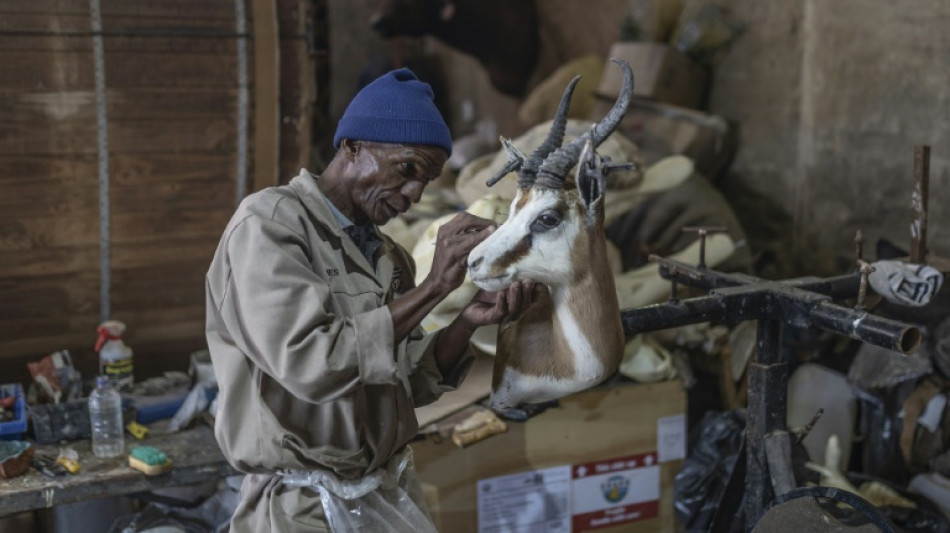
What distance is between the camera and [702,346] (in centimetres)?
454

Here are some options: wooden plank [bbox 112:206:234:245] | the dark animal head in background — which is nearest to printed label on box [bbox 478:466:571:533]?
wooden plank [bbox 112:206:234:245]

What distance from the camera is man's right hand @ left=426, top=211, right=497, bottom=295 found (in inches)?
83.0

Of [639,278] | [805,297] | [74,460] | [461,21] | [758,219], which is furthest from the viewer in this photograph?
[461,21]

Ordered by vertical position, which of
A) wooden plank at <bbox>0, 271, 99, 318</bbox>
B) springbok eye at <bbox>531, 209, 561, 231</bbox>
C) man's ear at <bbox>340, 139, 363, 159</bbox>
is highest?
man's ear at <bbox>340, 139, 363, 159</bbox>

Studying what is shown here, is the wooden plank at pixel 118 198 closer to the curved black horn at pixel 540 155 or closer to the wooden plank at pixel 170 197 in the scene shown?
the wooden plank at pixel 170 197

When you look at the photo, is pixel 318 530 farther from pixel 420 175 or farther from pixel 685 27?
pixel 685 27

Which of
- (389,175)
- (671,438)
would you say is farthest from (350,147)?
(671,438)

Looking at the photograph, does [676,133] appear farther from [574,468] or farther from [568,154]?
[568,154]

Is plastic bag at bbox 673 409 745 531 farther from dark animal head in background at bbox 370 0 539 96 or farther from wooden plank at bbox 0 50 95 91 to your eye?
dark animal head in background at bbox 370 0 539 96

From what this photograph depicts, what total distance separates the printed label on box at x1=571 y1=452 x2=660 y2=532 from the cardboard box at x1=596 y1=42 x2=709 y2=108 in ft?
8.39

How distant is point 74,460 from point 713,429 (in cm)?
251

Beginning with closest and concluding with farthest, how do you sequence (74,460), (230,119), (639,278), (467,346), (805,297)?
(467,346) → (805,297) → (74,460) → (230,119) → (639,278)

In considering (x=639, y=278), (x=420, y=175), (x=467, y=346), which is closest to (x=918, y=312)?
(x=639, y=278)

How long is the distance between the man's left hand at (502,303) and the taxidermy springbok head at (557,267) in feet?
0.11
